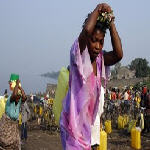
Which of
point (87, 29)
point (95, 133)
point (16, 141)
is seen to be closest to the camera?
point (87, 29)

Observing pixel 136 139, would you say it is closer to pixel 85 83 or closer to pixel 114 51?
pixel 114 51

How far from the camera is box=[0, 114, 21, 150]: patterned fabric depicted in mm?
6082

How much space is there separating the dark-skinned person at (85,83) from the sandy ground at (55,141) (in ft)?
22.2

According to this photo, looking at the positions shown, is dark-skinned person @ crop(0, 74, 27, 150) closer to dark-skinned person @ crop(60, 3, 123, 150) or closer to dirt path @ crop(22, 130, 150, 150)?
dark-skinned person @ crop(60, 3, 123, 150)

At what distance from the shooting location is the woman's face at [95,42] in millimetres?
2836

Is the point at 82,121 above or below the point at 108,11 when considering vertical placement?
below

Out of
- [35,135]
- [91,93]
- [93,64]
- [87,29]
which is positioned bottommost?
[35,135]

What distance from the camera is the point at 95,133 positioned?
3.28 m

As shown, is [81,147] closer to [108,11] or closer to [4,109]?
[108,11]

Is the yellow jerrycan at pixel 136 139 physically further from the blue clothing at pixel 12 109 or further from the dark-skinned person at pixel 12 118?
the blue clothing at pixel 12 109

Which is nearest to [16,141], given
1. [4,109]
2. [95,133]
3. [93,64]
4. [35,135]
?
[4,109]

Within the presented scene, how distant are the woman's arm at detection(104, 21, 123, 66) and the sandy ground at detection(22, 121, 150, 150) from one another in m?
6.68

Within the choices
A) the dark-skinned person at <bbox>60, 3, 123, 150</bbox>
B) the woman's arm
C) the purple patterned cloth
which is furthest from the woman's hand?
the purple patterned cloth

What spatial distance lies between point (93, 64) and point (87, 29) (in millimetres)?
400
